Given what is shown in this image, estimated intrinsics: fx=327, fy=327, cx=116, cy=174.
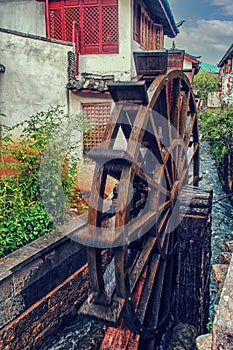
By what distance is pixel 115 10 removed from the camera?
8859mm

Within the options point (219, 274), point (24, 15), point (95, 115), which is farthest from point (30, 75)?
point (219, 274)

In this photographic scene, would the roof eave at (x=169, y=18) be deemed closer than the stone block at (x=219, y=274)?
No

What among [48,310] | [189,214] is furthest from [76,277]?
[189,214]

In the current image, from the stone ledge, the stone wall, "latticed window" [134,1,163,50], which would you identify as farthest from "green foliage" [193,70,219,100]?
the stone ledge

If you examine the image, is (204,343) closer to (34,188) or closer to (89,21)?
(34,188)

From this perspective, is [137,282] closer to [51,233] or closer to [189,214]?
[189,214]

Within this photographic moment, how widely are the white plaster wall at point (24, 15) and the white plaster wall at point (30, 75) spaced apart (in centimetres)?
232

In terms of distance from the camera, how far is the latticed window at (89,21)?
898 cm

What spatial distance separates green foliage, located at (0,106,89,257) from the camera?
4660 mm

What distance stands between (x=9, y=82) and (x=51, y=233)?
194 inches

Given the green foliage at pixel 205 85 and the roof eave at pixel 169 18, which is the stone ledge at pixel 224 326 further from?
the green foliage at pixel 205 85

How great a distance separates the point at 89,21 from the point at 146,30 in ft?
8.34

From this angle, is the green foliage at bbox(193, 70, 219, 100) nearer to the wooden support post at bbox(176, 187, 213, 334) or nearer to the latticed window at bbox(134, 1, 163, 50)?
the latticed window at bbox(134, 1, 163, 50)

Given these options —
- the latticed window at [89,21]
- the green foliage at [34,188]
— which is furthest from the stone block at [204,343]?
the latticed window at [89,21]
